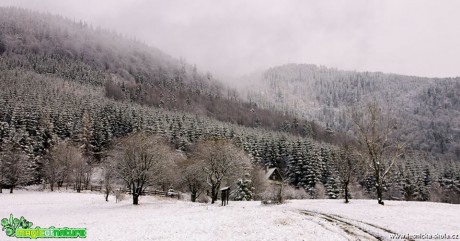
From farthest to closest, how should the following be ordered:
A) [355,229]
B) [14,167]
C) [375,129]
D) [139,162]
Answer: [14,167] < [139,162] < [375,129] < [355,229]

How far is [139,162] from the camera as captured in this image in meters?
44.1

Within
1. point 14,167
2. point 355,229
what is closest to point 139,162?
point 355,229

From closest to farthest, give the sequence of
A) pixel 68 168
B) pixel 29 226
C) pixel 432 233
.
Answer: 1. pixel 432 233
2. pixel 29 226
3. pixel 68 168

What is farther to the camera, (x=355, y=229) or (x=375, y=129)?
(x=375, y=129)

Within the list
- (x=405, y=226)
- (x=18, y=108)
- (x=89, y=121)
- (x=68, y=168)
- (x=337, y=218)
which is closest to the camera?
(x=405, y=226)

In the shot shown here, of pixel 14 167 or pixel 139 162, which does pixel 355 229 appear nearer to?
pixel 139 162

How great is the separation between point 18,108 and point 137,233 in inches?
3964

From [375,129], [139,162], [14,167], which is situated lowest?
[14,167]

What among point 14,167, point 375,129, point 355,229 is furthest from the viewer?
point 14,167

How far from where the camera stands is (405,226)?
72.1ft

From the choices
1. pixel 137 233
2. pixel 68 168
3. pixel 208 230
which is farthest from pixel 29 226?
pixel 68 168

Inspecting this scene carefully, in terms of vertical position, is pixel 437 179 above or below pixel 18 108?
below

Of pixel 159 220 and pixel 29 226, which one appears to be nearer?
pixel 29 226

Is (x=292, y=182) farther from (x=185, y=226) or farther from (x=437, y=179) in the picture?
(x=185, y=226)
